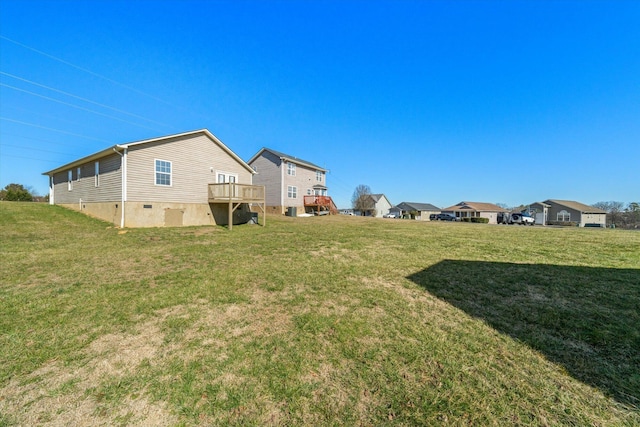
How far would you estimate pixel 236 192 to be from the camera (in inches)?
631

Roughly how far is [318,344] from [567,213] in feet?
218

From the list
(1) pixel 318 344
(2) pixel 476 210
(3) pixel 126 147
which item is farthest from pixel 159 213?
(2) pixel 476 210

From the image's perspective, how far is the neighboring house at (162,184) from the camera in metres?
13.8

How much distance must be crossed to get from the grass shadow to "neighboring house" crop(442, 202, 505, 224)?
5688 centimetres

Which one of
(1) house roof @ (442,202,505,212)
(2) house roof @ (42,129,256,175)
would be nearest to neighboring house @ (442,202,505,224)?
(1) house roof @ (442,202,505,212)

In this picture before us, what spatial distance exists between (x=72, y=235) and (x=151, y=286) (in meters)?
9.05

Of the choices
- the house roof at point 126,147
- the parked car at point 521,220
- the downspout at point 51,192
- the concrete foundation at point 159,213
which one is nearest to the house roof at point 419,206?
the parked car at point 521,220

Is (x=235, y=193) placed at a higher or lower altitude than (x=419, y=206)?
lower

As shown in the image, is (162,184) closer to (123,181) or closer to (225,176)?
(123,181)

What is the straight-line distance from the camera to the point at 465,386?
253 centimetres

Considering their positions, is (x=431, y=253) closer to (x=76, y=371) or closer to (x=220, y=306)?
(x=220, y=306)

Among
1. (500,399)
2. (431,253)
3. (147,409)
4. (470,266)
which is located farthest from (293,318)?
(431,253)

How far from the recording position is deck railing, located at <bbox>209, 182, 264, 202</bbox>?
15.7 m

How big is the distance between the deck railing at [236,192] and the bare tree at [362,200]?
4503cm
